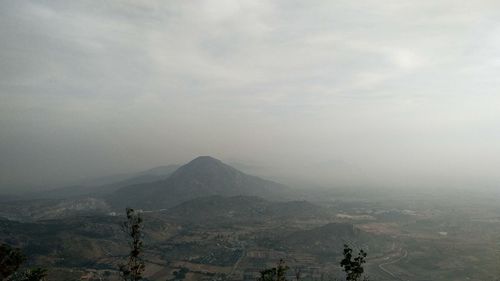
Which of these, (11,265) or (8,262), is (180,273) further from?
(8,262)

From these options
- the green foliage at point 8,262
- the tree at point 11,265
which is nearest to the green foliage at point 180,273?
the tree at point 11,265

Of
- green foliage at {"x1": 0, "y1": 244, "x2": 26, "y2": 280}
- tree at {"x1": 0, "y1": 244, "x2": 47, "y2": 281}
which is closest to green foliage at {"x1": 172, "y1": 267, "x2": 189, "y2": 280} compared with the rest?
tree at {"x1": 0, "y1": 244, "x2": 47, "y2": 281}

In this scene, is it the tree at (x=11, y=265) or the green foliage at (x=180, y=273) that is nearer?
the tree at (x=11, y=265)

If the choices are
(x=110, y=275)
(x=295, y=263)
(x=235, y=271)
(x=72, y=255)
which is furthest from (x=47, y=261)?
(x=295, y=263)

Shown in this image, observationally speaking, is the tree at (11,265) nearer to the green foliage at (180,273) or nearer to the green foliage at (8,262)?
the green foliage at (8,262)

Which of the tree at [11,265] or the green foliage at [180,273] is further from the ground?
the tree at [11,265]

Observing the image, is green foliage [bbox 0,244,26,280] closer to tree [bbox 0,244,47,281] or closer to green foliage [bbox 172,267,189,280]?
tree [bbox 0,244,47,281]

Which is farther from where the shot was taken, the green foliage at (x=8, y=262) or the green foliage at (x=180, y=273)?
the green foliage at (x=180, y=273)

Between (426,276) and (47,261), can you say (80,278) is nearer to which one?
(47,261)

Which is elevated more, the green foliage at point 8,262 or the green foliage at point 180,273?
the green foliage at point 8,262

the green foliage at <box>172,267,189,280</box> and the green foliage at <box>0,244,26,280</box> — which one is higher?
the green foliage at <box>0,244,26,280</box>

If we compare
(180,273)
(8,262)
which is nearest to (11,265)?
(8,262)

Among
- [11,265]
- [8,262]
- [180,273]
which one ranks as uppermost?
[8,262]

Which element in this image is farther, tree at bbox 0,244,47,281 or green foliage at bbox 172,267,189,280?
green foliage at bbox 172,267,189,280
